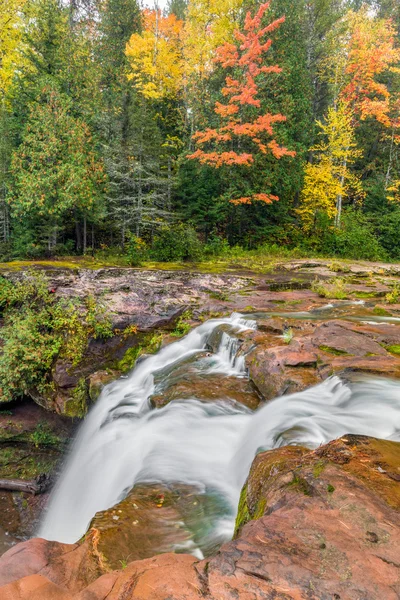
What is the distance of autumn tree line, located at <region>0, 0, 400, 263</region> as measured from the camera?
14977 millimetres

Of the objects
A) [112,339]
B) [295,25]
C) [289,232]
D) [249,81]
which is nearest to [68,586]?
[112,339]

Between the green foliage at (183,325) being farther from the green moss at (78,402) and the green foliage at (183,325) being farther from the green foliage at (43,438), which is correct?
the green foliage at (43,438)

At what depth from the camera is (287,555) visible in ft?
5.80

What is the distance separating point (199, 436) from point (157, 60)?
881 inches

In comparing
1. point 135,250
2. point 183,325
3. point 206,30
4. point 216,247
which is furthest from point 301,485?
point 206,30

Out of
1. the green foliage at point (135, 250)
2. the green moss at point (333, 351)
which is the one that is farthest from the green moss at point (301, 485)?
the green foliage at point (135, 250)

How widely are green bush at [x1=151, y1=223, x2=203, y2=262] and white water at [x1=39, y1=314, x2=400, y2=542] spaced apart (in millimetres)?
9763

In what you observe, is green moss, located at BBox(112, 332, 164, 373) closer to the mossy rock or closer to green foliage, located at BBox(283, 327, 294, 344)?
green foliage, located at BBox(283, 327, 294, 344)

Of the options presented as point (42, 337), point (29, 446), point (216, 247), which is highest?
point (216, 247)

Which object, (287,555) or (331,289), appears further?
(331,289)

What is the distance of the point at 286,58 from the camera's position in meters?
17.5

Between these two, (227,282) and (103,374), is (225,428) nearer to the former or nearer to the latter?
(103,374)

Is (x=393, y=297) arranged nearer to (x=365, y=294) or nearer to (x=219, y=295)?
(x=365, y=294)

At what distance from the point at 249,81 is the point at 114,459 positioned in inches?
617
